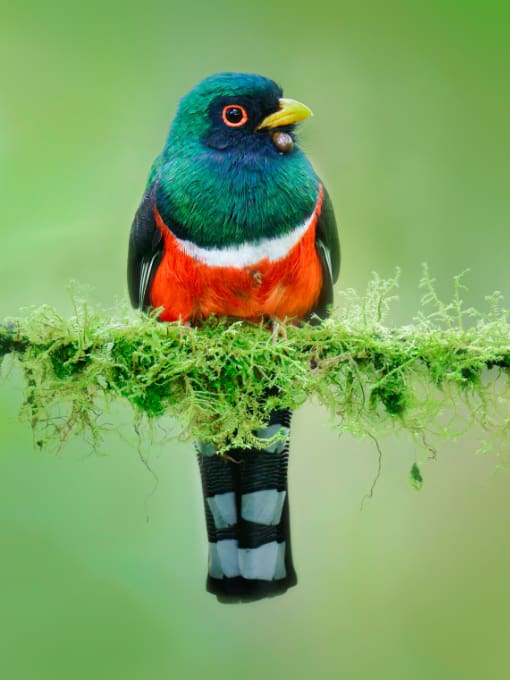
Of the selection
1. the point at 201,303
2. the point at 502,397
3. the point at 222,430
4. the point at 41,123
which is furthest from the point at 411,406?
the point at 41,123

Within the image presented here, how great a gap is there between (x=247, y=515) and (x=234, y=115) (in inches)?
61.4

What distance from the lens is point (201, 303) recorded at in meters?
3.33

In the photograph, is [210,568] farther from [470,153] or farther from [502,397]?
[470,153]

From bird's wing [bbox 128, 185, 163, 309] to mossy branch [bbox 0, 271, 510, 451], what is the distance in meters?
0.67

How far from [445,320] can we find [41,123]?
12.8 feet

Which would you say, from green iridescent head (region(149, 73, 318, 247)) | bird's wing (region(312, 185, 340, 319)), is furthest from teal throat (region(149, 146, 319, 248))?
bird's wing (region(312, 185, 340, 319))

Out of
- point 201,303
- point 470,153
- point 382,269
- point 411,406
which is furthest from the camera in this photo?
point 470,153

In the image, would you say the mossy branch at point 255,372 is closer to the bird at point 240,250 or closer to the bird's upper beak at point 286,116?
the bird at point 240,250

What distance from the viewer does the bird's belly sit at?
329 centimetres

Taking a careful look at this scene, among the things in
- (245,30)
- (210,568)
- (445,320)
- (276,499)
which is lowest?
(210,568)

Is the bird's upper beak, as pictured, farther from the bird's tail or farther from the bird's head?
the bird's tail

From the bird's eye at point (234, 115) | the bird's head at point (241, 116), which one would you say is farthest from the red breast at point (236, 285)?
the bird's eye at point (234, 115)

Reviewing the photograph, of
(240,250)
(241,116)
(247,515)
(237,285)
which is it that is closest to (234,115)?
(241,116)

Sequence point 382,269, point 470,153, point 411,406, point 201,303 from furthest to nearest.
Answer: point 470,153
point 382,269
point 201,303
point 411,406
